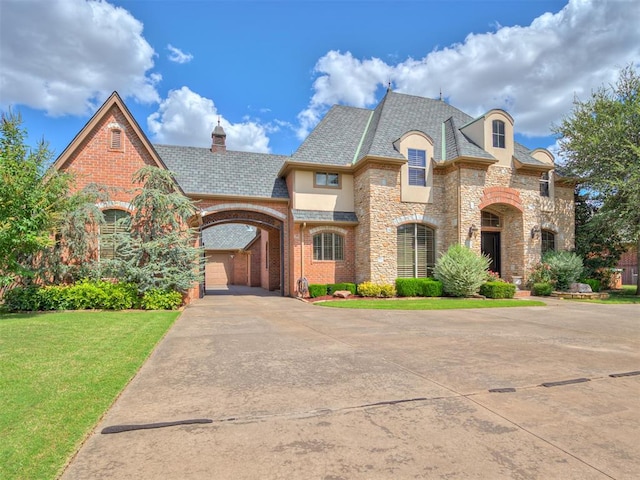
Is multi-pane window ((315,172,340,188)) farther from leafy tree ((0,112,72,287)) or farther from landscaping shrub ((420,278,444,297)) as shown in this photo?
leafy tree ((0,112,72,287))

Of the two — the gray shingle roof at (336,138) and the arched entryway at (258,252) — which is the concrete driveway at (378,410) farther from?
the gray shingle roof at (336,138)

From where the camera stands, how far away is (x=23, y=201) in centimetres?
1135

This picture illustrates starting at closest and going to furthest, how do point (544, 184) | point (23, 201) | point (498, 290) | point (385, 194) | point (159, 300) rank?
point (23, 201)
point (159, 300)
point (498, 290)
point (385, 194)
point (544, 184)

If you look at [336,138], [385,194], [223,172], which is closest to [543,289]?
[385,194]

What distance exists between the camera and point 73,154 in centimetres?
1504

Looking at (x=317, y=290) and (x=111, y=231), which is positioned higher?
(x=111, y=231)

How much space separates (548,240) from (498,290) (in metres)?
7.35

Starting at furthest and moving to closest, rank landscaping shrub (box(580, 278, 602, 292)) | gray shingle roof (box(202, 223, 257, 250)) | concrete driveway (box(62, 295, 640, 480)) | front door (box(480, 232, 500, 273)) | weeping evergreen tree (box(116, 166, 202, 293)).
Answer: gray shingle roof (box(202, 223, 257, 250))
front door (box(480, 232, 500, 273))
landscaping shrub (box(580, 278, 602, 292))
weeping evergreen tree (box(116, 166, 202, 293))
concrete driveway (box(62, 295, 640, 480))

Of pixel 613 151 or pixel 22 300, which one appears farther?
pixel 613 151

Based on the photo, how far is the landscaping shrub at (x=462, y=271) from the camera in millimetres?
16875

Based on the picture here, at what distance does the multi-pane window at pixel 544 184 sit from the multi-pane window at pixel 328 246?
12.0m

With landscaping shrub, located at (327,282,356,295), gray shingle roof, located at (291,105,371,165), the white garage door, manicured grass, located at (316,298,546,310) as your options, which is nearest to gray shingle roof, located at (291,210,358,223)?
gray shingle roof, located at (291,105,371,165)

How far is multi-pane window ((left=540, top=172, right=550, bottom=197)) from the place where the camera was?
70.4 feet

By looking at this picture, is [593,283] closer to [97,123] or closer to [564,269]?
[564,269]
